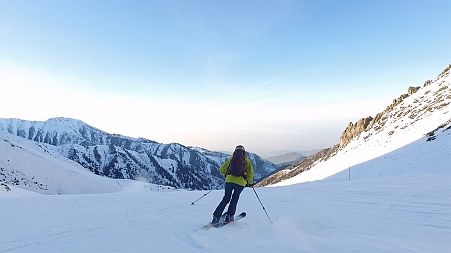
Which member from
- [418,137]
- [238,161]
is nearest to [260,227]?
[238,161]

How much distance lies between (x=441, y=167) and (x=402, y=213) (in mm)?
20274

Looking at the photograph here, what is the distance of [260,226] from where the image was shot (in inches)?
344

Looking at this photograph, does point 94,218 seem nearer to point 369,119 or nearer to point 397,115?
point 397,115

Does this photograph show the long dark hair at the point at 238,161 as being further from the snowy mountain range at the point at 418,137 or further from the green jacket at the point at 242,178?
the snowy mountain range at the point at 418,137

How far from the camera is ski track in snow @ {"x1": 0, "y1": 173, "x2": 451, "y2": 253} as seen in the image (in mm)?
6625

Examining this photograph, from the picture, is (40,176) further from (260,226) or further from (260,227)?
(260,227)

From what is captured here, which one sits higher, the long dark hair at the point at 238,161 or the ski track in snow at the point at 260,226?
the long dark hair at the point at 238,161

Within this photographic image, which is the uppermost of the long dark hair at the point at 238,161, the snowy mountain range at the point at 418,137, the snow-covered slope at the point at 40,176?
the snowy mountain range at the point at 418,137

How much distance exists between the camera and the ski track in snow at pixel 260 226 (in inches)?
261

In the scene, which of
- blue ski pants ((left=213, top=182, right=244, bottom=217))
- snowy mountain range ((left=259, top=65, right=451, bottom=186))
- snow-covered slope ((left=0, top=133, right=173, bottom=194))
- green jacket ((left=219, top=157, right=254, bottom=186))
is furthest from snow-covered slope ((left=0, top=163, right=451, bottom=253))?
snow-covered slope ((left=0, top=133, right=173, bottom=194))

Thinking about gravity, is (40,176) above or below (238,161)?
below

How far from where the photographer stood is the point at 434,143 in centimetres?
3119

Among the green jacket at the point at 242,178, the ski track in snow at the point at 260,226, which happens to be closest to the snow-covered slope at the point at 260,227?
the ski track in snow at the point at 260,226

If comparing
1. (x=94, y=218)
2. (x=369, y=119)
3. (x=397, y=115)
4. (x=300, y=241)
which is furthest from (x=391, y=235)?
(x=369, y=119)
